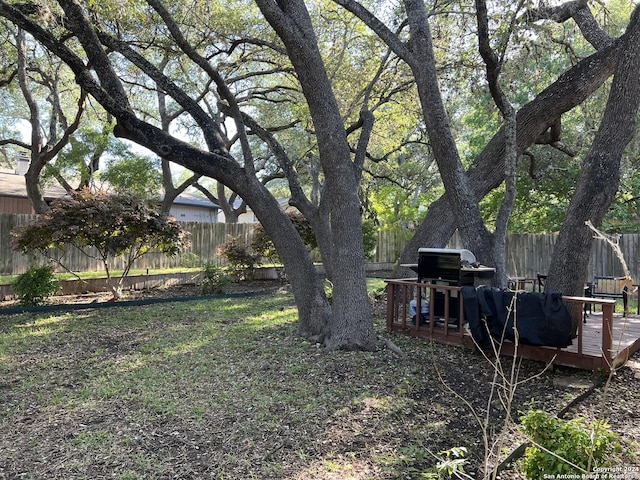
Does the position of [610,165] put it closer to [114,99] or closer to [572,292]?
[572,292]

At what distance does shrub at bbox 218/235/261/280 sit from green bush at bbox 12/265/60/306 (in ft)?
14.2

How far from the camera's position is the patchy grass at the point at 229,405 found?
2.68 m

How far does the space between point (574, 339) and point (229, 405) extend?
3832 mm

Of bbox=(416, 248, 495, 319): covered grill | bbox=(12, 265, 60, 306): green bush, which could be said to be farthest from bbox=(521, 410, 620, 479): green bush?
bbox=(12, 265, 60, 306): green bush

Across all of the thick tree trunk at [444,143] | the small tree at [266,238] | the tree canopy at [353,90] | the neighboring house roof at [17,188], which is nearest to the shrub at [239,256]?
the small tree at [266,238]

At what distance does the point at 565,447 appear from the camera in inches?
77.5

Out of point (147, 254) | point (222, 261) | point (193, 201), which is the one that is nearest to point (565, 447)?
point (147, 254)

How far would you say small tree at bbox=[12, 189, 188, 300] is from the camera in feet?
24.4

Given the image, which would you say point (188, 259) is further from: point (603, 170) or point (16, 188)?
point (603, 170)

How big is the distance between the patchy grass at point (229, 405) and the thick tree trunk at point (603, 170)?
3.63 ft

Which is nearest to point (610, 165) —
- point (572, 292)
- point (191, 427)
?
point (572, 292)

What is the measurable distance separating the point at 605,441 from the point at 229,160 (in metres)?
4.55

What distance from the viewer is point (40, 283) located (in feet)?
24.4

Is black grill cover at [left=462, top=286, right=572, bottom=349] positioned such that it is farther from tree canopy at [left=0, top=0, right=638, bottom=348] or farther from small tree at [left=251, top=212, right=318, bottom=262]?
small tree at [left=251, top=212, right=318, bottom=262]
